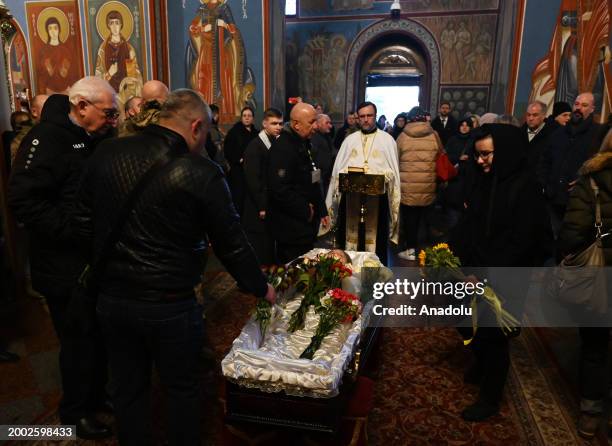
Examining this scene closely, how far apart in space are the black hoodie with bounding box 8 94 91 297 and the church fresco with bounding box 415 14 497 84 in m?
13.8

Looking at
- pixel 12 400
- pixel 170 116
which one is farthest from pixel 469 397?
pixel 12 400

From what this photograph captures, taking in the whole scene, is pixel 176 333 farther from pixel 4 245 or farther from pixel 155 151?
pixel 4 245

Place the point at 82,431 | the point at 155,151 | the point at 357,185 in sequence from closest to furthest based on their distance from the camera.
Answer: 1. the point at 155,151
2. the point at 82,431
3. the point at 357,185

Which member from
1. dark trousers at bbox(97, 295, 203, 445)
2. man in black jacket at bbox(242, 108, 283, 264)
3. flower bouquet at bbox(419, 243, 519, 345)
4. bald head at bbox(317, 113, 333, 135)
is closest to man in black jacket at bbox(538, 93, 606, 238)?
flower bouquet at bbox(419, 243, 519, 345)

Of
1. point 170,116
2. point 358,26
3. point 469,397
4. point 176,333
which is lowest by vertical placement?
point 469,397

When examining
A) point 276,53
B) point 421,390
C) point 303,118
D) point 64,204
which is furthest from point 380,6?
point 64,204

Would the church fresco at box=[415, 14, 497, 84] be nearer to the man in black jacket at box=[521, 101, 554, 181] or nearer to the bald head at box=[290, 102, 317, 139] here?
the man in black jacket at box=[521, 101, 554, 181]

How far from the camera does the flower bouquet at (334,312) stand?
2912mm

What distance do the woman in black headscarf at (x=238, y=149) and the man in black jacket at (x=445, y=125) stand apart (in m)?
4.74

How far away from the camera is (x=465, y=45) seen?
1425 cm

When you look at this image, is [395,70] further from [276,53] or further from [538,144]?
[538,144]

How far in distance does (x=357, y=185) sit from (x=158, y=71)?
646 centimetres

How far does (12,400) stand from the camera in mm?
3215

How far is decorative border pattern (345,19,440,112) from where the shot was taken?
47.6 ft
